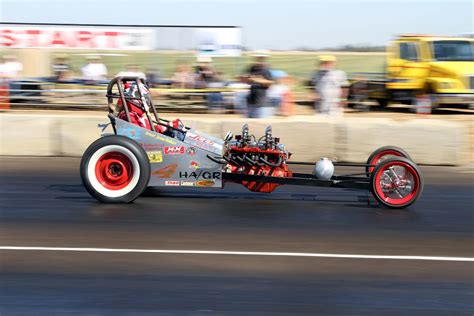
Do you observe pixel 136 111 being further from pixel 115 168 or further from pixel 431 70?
pixel 431 70

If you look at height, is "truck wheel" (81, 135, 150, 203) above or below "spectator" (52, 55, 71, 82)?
below

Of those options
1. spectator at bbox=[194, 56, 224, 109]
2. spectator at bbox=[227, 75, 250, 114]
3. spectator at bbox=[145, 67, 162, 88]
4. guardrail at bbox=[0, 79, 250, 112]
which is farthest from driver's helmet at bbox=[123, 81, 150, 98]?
spectator at bbox=[145, 67, 162, 88]

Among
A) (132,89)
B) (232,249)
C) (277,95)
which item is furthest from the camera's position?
(277,95)

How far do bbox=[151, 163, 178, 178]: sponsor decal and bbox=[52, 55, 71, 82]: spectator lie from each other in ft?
37.3

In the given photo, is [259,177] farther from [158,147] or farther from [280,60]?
[280,60]

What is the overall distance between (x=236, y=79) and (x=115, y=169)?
1029cm

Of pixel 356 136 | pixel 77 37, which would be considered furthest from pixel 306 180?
pixel 77 37

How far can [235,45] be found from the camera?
18.3m

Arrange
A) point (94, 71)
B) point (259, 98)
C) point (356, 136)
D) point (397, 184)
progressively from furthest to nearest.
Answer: point (94, 71) → point (259, 98) → point (356, 136) → point (397, 184)

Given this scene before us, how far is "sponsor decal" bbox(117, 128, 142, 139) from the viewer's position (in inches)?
338

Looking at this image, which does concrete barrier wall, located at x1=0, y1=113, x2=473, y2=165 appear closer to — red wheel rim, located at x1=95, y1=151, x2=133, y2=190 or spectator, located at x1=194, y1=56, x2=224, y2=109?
red wheel rim, located at x1=95, y1=151, x2=133, y2=190

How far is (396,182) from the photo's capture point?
8539mm

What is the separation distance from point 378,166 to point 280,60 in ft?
86.1

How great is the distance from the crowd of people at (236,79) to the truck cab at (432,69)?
6.02ft
